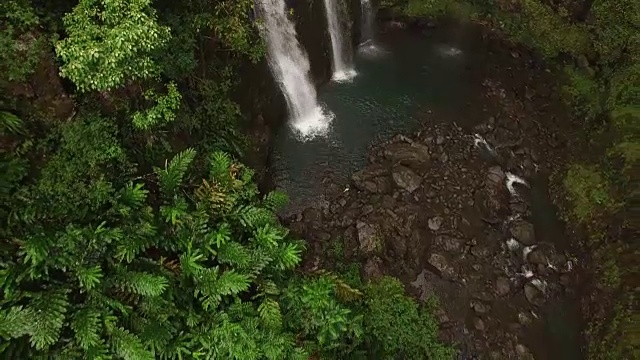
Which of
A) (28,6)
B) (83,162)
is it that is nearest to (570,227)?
(83,162)

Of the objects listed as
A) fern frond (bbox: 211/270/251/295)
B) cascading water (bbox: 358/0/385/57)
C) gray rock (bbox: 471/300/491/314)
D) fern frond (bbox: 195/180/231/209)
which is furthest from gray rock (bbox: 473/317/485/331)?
cascading water (bbox: 358/0/385/57)

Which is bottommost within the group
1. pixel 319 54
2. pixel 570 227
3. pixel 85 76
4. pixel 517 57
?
pixel 570 227

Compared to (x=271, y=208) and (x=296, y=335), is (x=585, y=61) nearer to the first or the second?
(x=271, y=208)

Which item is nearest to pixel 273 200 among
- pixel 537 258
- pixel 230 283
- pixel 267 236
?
pixel 267 236

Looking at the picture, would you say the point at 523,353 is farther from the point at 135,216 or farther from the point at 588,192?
the point at 135,216

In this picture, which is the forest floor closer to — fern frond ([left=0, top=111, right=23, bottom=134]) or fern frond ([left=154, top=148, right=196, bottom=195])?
fern frond ([left=154, top=148, right=196, bottom=195])
